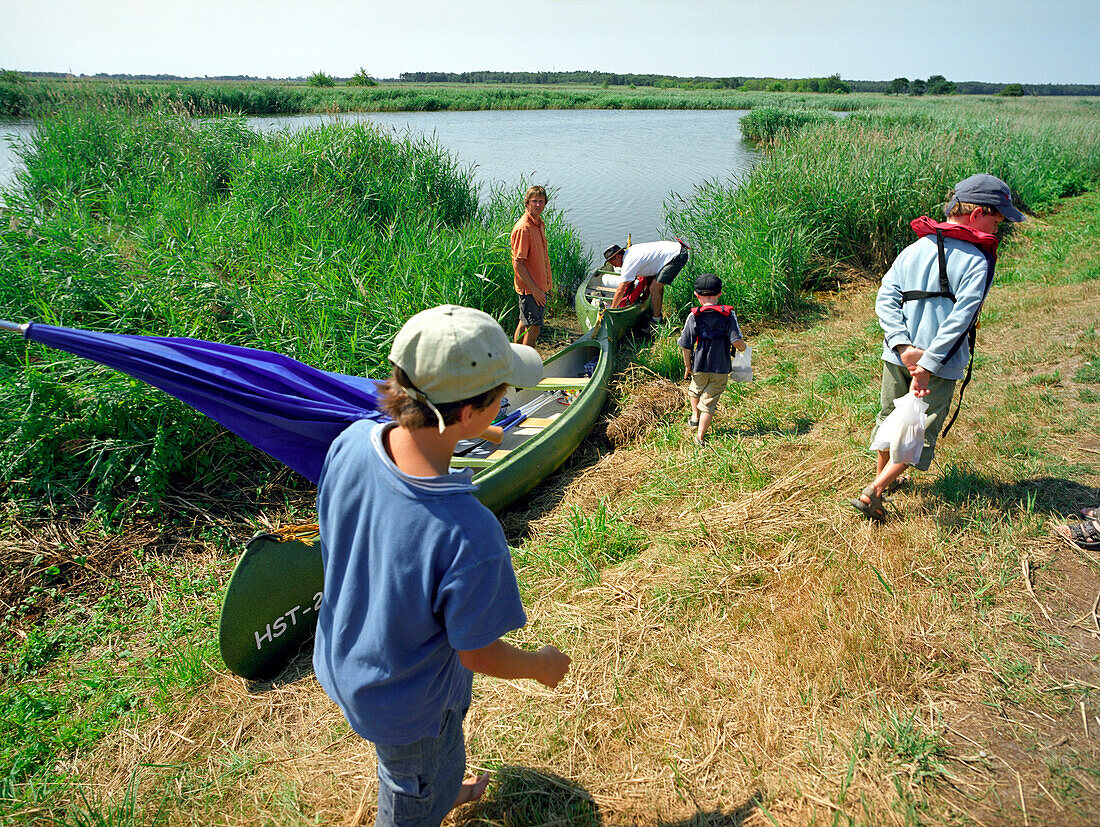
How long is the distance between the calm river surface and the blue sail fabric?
8486mm

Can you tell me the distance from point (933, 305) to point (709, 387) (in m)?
2.00

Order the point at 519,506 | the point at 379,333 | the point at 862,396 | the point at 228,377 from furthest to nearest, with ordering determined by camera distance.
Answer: the point at 379,333 → the point at 862,396 → the point at 519,506 → the point at 228,377

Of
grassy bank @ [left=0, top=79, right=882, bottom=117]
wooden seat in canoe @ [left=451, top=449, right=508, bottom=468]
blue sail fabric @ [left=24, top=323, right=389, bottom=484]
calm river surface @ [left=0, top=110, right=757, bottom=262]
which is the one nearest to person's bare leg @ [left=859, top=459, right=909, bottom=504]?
wooden seat in canoe @ [left=451, top=449, right=508, bottom=468]

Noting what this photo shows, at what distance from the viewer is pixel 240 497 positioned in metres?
4.64

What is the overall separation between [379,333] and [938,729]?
527 centimetres

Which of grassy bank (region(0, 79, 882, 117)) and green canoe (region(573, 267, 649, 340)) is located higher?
grassy bank (region(0, 79, 882, 117))

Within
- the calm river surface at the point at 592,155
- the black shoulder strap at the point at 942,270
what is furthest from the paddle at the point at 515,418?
the calm river surface at the point at 592,155

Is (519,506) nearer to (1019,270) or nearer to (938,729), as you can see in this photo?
(938,729)

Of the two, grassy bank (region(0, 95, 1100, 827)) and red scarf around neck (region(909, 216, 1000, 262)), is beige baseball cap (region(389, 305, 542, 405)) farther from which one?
red scarf around neck (region(909, 216, 1000, 262))

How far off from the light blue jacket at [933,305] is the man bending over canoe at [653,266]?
4.28m

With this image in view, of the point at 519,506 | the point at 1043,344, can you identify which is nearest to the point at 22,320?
the point at 519,506

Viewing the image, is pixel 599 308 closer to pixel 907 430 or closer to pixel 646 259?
pixel 646 259

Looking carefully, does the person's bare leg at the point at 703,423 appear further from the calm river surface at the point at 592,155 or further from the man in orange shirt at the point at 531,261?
the calm river surface at the point at 592,155

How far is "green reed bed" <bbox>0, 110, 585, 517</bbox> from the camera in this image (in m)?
4.43
